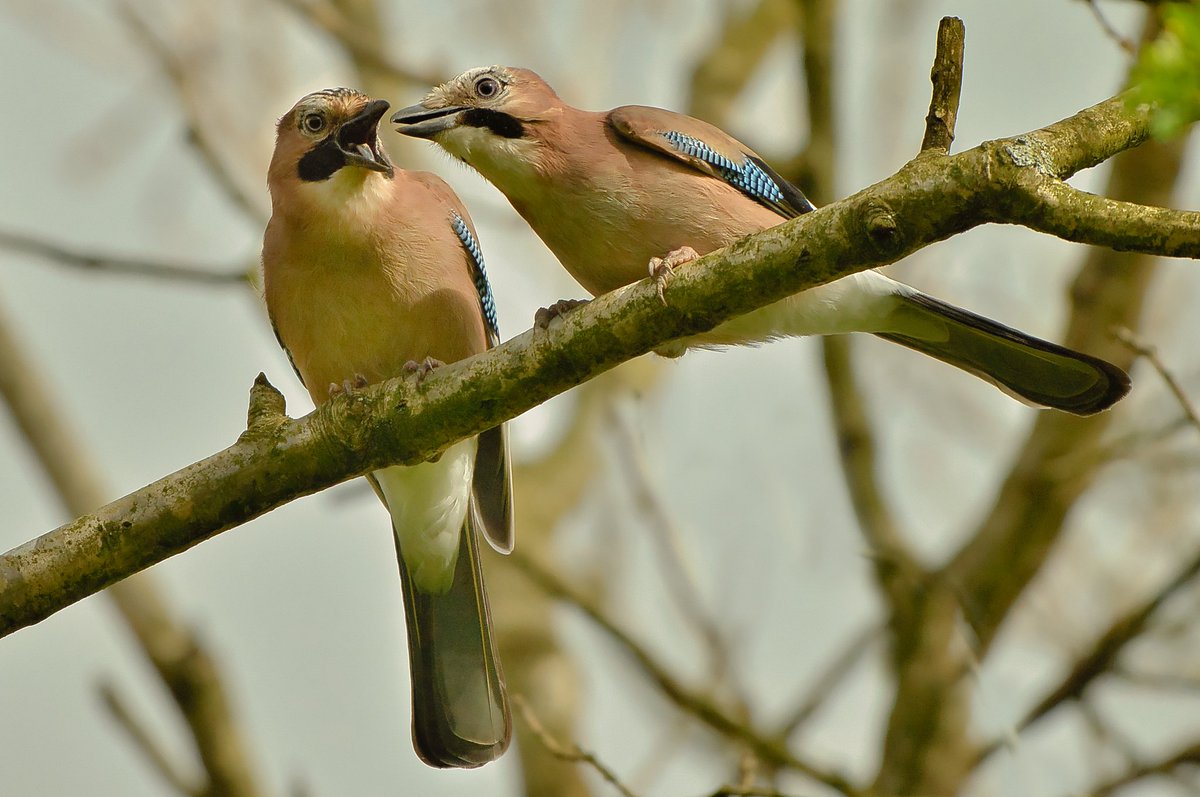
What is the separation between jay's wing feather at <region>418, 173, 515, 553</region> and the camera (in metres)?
6.38

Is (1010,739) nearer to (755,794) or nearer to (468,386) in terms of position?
(755,794)

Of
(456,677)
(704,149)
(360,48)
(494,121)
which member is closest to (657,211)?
(704,149)

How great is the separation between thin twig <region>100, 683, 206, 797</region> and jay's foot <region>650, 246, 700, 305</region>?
3.41 m

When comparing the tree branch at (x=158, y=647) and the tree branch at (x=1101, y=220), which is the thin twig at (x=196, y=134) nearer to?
the tree branch at (x=158, y=647)

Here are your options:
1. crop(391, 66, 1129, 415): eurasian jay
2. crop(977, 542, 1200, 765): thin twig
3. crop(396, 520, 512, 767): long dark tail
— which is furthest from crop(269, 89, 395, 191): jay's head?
crop(977, 542, 1200, 765): thin twig

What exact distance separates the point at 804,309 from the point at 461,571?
2122 mm

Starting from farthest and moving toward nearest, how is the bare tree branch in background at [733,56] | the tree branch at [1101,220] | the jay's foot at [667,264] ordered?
the bare tree branch in background at [733,56] < the jay's foot at [667,264] < the tree branch at [1101,220]

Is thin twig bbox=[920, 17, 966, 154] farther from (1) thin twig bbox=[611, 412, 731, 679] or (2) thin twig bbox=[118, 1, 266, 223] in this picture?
(2) thin twig bbox=[118, 1, 266, 223]

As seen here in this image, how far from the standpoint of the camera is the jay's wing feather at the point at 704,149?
19.2 ft

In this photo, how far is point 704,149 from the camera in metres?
5.93

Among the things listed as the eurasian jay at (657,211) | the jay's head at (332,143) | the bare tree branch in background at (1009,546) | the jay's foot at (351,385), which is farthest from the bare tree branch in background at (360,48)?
the bare tree branch in background at (1009,546)

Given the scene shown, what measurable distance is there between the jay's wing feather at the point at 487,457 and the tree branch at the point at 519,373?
56.4 inches

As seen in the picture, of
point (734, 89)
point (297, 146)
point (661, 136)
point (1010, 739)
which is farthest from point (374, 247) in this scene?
point (734, 89)

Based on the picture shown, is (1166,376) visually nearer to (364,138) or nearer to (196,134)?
(364,138)
